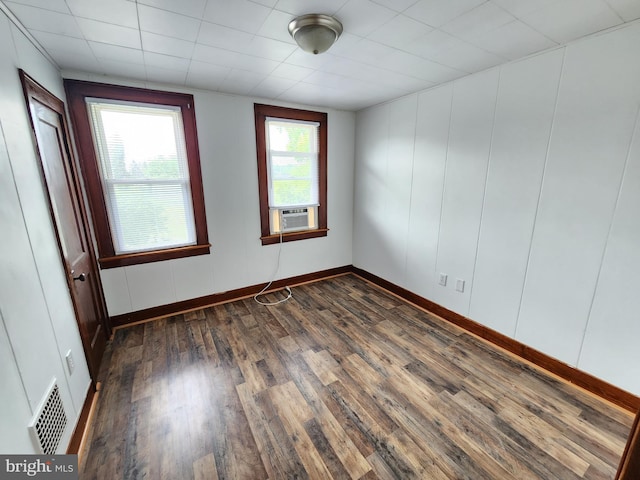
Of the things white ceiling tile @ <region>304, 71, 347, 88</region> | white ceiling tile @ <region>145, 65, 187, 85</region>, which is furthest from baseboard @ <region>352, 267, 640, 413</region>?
white ceiling tile @ <region>145, 65, 187, 85</region>

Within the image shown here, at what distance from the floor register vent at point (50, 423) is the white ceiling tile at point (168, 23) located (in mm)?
2000

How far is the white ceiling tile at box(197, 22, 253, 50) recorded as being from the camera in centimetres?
157

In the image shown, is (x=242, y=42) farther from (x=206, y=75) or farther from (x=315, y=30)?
(x=206, y=75)

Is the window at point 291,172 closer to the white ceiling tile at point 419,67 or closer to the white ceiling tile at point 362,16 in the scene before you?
the white ceiling tile at point 419,67

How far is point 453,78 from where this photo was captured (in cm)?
241

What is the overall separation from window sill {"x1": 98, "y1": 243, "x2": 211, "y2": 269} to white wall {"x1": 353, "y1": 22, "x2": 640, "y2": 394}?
245 centimetres

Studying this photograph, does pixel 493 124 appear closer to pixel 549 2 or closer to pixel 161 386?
pixel 549 2

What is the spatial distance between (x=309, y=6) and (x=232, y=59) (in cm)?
87

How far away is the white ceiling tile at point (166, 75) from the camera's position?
218 centimetres

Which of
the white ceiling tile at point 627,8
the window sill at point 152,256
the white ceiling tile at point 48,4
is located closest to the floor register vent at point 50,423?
the window sill at point 152,256

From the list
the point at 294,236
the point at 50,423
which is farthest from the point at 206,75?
the point at 50,423

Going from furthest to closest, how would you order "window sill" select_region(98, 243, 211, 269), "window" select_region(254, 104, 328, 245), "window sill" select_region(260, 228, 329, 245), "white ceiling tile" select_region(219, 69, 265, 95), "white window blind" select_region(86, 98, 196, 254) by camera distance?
"window sill" select_region(260, 228, 329, 245) → "window" select_region(254, 104, 328, 245) → "window sill" select_region(98, 243, 211, 269) → "white window blind" select_region(86, 98, 196, 254) → "white ceiling tile" select_region(219, 69, 265, 95)

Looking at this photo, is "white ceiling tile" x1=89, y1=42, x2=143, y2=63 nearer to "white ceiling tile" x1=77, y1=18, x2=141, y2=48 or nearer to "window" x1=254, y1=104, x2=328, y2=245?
"white ceiling tile" x1=77, y1=18, x2=141, y2=48

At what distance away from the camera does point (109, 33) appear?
1613mm
